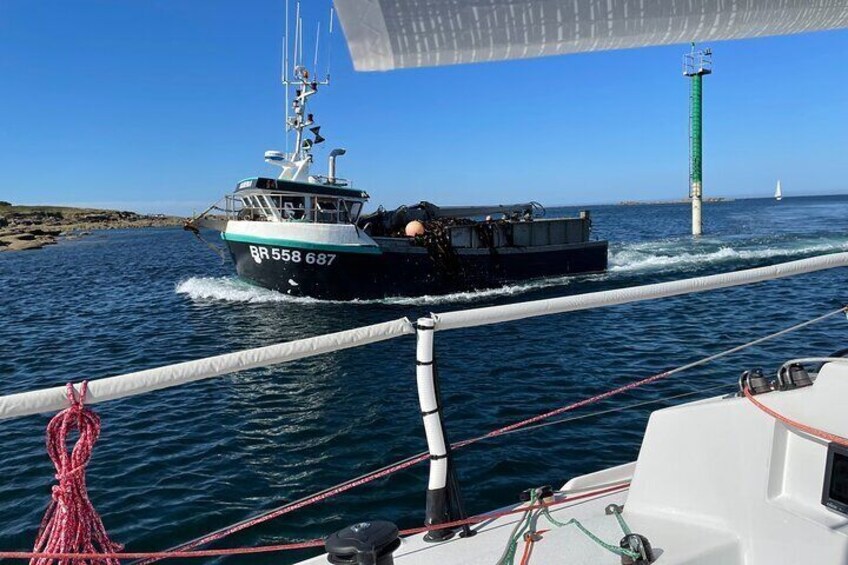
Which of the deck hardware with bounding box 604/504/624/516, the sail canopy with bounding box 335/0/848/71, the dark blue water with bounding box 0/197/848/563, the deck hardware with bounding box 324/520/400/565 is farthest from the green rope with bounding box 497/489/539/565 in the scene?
the dark blue water with bounding box 0/197/848/563

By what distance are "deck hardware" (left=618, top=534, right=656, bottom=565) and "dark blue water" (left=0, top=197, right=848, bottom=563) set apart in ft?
13.1

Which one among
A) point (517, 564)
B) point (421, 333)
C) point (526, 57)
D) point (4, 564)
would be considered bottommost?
point (4, 564)

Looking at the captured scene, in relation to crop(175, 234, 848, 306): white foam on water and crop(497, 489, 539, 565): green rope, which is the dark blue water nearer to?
crop(175, 234, 848, 306): white foam on water

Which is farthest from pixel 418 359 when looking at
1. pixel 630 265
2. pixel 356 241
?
pixel 630 265

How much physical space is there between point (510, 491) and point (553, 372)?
5546mm

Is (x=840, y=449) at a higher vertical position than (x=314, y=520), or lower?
higher

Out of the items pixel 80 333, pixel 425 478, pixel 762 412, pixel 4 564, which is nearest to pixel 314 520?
pixel 425 478

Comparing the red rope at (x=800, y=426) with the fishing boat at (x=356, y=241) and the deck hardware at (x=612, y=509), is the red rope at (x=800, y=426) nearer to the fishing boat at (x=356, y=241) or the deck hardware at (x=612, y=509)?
the deck hardware at (x=612, y=509)

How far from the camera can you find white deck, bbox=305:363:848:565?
277 cm

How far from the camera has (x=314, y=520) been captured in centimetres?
650

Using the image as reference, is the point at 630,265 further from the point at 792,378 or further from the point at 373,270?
the point at 792,378

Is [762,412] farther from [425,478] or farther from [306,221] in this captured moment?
[306,221]

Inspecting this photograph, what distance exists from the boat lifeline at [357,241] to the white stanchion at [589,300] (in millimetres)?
19626

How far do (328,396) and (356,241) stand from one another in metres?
12.2
